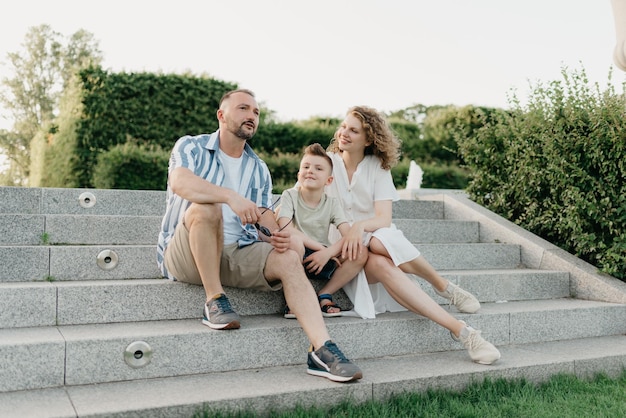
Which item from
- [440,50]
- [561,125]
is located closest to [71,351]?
[561,125]

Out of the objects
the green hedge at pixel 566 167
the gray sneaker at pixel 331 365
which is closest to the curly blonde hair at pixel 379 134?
the gray sneaker at pixel 331 365

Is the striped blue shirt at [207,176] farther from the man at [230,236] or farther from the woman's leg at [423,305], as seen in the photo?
the woman's leg at [423,305]

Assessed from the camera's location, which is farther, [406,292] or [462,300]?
[462,300]

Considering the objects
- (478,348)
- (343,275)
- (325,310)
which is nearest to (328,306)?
(325,310)

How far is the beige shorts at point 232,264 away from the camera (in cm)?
297

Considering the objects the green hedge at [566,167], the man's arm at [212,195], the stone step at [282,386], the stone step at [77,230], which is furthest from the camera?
Answer: the green hedge at [566,167]

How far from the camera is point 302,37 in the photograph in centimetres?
1325

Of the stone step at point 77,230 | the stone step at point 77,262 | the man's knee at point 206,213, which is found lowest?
the stone step at point 77,262

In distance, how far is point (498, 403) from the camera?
105 inches

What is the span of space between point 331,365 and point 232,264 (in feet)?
2.56

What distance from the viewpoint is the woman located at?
3182mm

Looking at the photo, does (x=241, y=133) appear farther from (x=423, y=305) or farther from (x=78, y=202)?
(x=78, y=202)

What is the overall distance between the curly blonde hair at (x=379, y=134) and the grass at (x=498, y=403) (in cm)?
152

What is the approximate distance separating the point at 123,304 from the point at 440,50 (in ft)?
36.1
